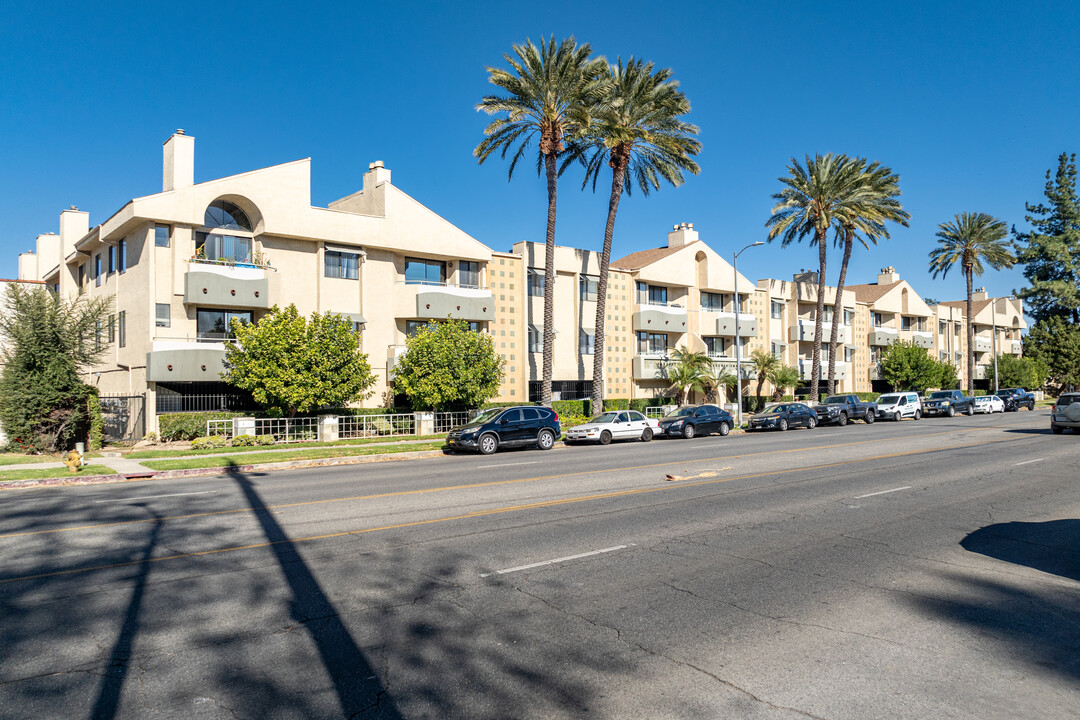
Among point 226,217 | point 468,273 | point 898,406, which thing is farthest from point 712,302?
point 226,217

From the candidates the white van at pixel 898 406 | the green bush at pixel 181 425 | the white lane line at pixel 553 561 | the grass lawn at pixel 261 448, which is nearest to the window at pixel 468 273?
the grass lawn at pixel 261 448

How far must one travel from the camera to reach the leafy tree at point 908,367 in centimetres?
6100

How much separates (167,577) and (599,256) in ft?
121

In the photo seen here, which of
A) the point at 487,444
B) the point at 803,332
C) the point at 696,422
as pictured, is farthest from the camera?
the point at 803,332

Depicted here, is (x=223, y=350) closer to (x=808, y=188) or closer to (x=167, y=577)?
(x=167, y=577)

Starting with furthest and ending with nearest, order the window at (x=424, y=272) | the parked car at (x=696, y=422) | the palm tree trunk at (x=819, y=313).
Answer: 1. the palm tree trunk at (x=819, y=313)
2. the window at (x=424, y=272)
3. the parked car at (x=696, y=422)

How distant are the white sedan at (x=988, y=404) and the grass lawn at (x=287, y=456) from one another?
4406cm

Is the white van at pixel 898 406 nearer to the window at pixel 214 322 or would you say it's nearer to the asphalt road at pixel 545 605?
the asphalt road at pixel 545 605

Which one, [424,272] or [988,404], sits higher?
[424,272]

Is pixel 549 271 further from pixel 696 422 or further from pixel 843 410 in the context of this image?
pixel 843 410

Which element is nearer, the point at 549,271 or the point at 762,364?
the point at 549,271

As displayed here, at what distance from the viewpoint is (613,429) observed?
96.6ft

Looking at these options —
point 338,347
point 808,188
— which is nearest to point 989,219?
point 808,188

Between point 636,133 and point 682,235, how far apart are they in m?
18.0
